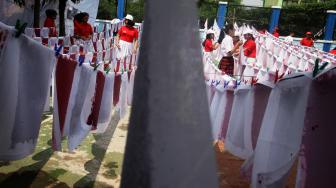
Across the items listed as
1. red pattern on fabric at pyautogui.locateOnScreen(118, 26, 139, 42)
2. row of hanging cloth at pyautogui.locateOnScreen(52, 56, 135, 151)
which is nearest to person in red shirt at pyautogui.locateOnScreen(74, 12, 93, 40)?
red pattern on fabric at pyautogui.locateOnScreen(118, 26, 139, 42)

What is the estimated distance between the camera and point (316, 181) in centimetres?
235

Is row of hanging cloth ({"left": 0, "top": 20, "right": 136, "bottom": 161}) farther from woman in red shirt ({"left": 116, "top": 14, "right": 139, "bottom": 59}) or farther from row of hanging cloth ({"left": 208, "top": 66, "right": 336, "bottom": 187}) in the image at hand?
woman in red shirt ({"left": 116, "top": 14, "right": 139, "bottom": 59})

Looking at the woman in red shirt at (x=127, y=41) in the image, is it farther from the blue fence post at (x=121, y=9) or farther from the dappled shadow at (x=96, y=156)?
the blue fence post at (x=121, y=9)

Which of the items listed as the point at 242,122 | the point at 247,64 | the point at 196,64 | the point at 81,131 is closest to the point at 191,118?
the point at 196,64

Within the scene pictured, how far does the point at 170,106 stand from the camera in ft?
5.43

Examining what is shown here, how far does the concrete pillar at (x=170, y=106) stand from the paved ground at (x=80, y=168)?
2.96m

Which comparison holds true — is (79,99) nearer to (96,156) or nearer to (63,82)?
(63,82)

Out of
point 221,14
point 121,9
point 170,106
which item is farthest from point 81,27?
point 221,14

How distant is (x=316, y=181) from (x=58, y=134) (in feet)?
7.54

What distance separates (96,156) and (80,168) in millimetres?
482

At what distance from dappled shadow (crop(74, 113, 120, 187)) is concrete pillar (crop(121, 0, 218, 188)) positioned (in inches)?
118

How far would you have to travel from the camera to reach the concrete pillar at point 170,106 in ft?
5.39

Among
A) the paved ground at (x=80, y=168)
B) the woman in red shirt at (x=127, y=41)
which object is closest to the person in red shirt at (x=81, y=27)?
the woman in red shirt at (x=127, y=41)

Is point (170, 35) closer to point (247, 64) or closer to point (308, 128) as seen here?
point (308, 128)
